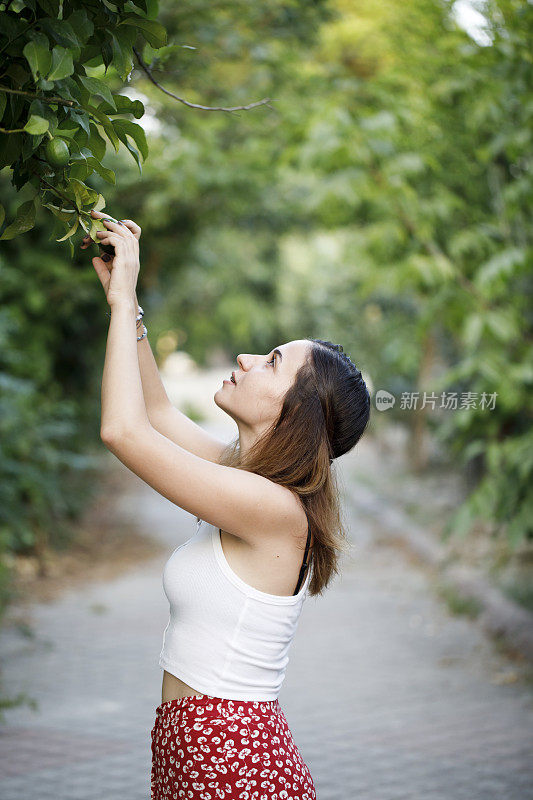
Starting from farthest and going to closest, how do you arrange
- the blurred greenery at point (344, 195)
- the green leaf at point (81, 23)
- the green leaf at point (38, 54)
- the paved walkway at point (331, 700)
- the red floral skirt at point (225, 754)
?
the blurred greenery at point (344, 195)
the paved walkway at point (331, 700)
the red floral skirt at point (225, 754)
the green leaf at point (81, 23)
the green leaf at point (38, 54)

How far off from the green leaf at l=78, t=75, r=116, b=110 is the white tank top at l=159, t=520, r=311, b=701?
1.13 meters

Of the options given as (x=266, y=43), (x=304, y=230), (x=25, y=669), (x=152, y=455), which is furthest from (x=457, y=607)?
(x=304, y=230)

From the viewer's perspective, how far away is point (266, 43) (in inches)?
326

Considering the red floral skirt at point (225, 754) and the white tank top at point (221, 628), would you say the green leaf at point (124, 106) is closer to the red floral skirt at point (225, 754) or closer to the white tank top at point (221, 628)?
the white tank top at point (221, 628)

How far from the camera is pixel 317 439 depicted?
2.35 m

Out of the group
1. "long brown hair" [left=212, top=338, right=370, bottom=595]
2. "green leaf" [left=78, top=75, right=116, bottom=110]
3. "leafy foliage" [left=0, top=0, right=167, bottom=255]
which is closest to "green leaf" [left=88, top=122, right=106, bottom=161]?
"leafy foliage" [left=0, top=0, right=167, bottom=255]

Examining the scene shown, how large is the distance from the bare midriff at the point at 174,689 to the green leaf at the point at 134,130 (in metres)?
1.33

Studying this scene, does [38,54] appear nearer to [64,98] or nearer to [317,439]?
[64,98]

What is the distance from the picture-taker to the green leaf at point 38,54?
153 cm

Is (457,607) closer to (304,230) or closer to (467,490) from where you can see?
(467,490)

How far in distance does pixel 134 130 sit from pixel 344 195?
4.62 metres

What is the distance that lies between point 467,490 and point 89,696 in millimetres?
7049

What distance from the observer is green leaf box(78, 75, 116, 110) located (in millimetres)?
1779

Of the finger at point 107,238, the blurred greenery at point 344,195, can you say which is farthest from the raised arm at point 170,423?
the blurred greenery at point 344,195
